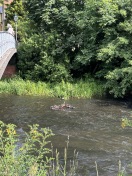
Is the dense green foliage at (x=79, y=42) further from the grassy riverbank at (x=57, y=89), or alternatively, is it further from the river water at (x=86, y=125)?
the river water at (x=86, y=125)

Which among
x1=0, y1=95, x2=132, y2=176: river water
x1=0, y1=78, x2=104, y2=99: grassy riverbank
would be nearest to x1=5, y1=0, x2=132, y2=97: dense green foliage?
x1=0, y1=78, x2=104, y2=99: grassy riverbank

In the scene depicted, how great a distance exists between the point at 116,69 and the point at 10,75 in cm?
775

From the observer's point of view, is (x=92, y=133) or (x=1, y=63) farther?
(x=1, y=63)

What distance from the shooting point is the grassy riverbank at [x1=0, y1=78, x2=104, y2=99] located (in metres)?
20.5

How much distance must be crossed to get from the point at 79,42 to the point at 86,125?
8.80 m

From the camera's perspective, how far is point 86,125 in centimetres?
1416

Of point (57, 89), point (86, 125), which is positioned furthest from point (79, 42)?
point (86, 125)

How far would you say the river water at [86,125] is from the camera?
397 inches

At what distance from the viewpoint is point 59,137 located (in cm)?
1234

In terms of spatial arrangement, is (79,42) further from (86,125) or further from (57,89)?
(86,125)

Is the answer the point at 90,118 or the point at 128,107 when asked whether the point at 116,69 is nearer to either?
the point at 128,107

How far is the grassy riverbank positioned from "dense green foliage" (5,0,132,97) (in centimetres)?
55

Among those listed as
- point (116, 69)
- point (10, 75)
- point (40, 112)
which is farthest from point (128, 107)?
point (10, 75)

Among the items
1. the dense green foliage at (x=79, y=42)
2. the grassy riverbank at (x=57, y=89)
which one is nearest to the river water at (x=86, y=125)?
the grassy riverbank at (x=57, y=89)
